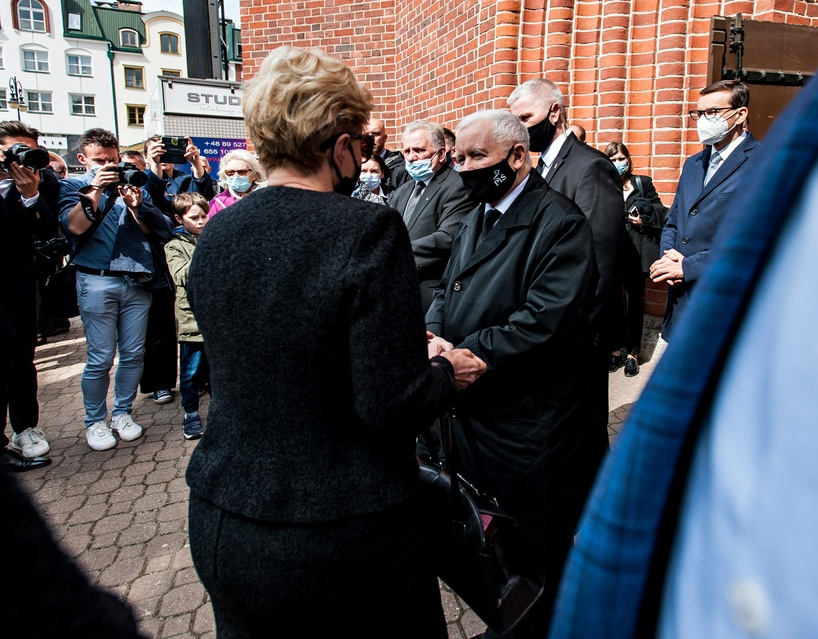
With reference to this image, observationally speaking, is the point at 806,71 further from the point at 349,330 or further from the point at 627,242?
the point at 349,330

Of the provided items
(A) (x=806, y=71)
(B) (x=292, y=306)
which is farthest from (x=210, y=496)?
(A) (x=806, y=71)

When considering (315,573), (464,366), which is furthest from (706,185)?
(315,573)

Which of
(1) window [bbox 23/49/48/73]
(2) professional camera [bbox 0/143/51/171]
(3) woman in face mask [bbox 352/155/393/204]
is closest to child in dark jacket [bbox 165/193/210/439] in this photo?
(2) professional camera [bbox 0/143/51/171]

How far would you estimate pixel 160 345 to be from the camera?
17.6ft

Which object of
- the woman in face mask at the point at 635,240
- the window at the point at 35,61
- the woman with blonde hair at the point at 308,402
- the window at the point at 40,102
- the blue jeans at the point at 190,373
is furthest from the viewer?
the window at the point at 40,102

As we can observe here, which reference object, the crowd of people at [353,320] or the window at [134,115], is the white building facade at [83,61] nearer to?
the window at [134,115]

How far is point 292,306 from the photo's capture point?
1229mm

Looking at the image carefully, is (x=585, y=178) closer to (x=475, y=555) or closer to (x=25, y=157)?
(x=475, y=555)

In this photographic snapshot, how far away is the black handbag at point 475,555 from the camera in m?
1.61

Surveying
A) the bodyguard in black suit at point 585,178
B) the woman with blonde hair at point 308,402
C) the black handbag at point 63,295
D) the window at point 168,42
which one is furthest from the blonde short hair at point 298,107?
the window at point 168,42

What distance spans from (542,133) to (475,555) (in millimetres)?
2737

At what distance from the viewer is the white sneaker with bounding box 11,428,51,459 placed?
4.27m

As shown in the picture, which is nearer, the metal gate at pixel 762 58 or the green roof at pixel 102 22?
the metal gate at pixel 762 58

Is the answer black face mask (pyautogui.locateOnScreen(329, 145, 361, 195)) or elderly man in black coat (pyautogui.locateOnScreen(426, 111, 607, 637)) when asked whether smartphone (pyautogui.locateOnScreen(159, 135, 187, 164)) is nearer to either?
elderly man in black coat (pyautogui.locateOnScreen(426, 111, 607, 637))
